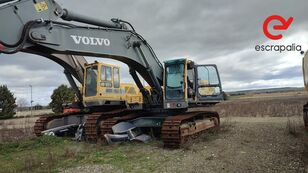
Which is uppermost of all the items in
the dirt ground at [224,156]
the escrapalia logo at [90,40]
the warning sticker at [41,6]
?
the warning sticker at [41,6]

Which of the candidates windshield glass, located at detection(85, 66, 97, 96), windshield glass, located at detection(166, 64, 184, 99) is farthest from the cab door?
windshield glass, located at detection(85, 66, 97, 96)

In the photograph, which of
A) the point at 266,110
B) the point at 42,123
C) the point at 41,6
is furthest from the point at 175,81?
the point at 266,110

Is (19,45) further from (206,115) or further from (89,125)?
(206,115)

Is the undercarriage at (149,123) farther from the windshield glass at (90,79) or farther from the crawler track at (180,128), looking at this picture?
the windshield glass at (90,79)

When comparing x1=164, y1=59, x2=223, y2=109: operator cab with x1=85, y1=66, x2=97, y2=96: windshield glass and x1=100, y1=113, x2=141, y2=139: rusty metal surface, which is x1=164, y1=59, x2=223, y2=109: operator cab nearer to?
x1=100, y1=113, x2=141, y2=139: rusty metal surface

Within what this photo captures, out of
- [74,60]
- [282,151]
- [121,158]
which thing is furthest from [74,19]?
[282,151]

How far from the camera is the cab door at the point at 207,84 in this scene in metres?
11.5

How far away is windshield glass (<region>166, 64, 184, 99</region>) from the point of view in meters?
11.1

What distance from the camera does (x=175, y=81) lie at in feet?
37.3

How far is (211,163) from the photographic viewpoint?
770cm

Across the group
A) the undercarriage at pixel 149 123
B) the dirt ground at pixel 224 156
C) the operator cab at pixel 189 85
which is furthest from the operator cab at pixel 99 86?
the dirt ground at pixel 224 156

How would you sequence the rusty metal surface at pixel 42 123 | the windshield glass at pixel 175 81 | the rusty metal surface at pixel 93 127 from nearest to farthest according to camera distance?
1. the windshield glass at pixel 175 81
2. the rusty metal surface at pixel 93 127
3. the rusty metal surface at pixel 42 123

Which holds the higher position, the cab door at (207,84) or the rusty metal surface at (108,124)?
the cab door at (207,84)

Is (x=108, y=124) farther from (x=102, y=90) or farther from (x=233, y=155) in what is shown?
(x=233, y=155)
